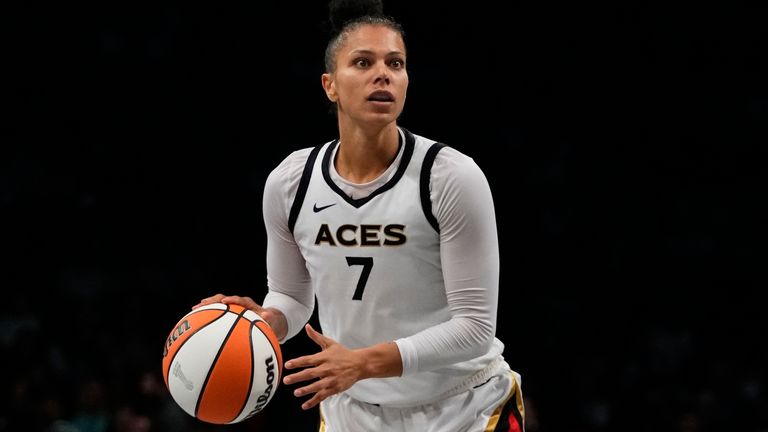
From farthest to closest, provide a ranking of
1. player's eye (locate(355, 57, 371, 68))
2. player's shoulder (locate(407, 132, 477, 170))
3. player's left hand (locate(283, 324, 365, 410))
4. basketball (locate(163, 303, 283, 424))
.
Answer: player's eye (locate(355, 57, 371, 68)), player's shoulder (locate(407, 132, 477, 170)), basketball (locate(163, 303, 283, 424)), player's left hand (locate(283, 324, 365, 410))

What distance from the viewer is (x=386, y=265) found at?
10.8 ft

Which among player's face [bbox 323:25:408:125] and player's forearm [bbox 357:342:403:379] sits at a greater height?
player's face [bbox 323:25:408:125]

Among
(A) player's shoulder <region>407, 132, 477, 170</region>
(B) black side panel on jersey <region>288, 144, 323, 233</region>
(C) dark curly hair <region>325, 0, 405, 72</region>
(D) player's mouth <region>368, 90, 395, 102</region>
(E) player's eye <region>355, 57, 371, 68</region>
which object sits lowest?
(B) black side panel on jersey <region>288, 144, 323, 233</region>

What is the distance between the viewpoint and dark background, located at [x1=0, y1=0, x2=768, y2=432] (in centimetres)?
784

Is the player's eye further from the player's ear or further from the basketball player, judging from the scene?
the player's ear

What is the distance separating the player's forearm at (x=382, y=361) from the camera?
3014 mm

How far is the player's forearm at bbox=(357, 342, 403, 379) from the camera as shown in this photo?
9.89 feet

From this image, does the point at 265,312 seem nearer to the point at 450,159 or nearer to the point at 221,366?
the point at 221,366

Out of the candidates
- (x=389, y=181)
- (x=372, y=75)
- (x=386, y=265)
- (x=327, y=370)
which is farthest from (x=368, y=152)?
(x=327, y=370)

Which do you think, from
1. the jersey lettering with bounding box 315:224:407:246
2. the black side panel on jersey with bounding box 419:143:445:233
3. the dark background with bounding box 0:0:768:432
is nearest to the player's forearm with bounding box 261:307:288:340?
the jersey lettering with bounding box 315:224:407:246

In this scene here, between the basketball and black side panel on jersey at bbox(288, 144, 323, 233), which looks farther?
black side panel on jersey at bbox(288, 144, 323, 233)

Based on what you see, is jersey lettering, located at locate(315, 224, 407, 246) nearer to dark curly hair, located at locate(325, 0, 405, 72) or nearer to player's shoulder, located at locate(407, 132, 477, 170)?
player's shoulder, located at locate(407, 132, 477, 170)

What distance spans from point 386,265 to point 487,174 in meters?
5.20

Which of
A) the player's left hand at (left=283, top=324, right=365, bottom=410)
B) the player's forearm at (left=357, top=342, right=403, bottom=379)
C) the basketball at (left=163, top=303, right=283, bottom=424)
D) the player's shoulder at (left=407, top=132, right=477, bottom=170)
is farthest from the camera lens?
the player's shoulder at (left=407, top=132, right=477, bottom=170)
